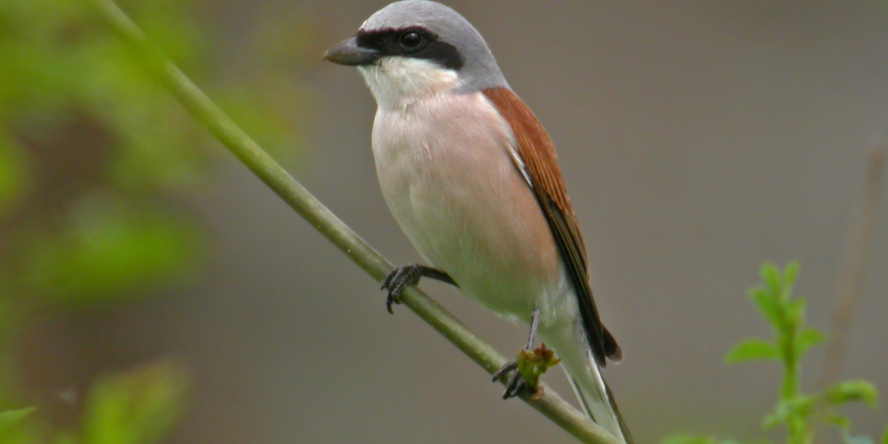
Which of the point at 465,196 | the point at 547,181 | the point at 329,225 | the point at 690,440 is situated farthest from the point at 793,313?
the point at 547,181

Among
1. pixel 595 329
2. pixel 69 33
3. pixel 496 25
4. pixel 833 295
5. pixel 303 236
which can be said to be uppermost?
pixel 496 25

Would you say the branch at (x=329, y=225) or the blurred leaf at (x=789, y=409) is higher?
the blurred leaf at (x=789, y=409)

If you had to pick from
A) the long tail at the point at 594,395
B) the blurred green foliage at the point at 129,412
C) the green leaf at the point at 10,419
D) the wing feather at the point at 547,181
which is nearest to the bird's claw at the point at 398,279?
the wing feather at the point at 547,181

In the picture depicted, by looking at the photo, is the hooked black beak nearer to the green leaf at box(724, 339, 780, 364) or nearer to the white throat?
the white throat

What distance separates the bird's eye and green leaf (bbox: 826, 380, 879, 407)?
5.68 ft

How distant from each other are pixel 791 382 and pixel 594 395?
1.52 meters

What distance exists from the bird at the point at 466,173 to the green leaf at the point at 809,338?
4.00 feet

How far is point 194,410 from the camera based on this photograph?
485 cm

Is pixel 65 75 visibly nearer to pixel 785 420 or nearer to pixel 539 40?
pixel 785 420

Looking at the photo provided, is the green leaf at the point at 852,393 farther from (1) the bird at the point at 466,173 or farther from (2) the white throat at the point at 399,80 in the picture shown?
(2) the white throat at the point at 399,80

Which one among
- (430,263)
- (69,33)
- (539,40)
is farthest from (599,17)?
(69,33)

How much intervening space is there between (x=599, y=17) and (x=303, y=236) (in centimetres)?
275

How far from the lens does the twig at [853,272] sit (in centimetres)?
159

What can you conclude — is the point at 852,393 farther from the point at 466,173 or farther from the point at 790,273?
the point at 466,173
